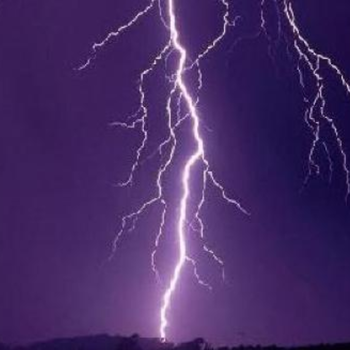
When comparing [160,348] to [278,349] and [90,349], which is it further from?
[90,349]

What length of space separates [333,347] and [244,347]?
2.83 metres

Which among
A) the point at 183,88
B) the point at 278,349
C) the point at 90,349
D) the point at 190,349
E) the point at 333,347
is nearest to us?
the point at 333,347

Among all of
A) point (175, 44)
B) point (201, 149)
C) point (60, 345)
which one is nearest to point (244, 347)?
point (201, 149)

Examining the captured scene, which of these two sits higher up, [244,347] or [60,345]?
[60,345]

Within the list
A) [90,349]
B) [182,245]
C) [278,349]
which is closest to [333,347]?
[278,349]

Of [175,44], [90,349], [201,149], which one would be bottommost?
[90,349]

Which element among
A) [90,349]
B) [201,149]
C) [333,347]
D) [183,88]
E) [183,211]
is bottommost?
[333,347]

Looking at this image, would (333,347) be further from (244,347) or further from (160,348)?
(160,348)

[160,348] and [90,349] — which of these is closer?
[160,348]

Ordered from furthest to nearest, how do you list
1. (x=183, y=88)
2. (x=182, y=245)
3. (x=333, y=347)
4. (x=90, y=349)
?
(x=90, y=349), (x=183, y=88), (x=182, y=245), (x=333, y=347)

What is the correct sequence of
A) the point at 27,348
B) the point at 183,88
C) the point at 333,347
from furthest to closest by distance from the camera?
the point at 27,348 → the point at 183,88 → the point at 333,347

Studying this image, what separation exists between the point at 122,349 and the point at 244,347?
552 cm

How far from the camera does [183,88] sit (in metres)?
20.2

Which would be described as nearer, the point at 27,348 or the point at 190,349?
the point at 190,349
